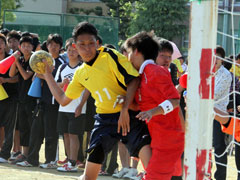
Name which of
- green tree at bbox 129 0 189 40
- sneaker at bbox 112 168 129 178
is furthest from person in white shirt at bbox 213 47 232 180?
Result: green tree at bbox 129 0 189 40

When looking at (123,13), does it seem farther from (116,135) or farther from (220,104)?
(116,135)

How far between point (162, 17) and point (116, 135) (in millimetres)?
29338

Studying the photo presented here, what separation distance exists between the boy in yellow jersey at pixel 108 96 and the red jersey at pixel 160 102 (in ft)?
0.33

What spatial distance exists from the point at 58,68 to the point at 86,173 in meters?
3.88

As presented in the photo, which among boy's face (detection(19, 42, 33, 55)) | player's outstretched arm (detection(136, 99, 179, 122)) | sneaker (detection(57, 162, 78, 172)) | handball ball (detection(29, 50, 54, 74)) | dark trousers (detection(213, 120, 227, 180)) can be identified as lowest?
sneaker (detection(57, 162, 78, 172))

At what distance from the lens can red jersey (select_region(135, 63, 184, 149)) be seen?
15.6 ft

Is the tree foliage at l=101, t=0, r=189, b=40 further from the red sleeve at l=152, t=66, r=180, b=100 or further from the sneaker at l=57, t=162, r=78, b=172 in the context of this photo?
the red sleeve at l=152, t=66, r=180, b=100

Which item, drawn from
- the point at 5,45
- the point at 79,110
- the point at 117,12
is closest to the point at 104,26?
the point at 5,45

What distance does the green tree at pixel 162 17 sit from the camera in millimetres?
33625

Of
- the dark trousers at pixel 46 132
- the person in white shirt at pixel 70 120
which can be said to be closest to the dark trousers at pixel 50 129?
the dark trousers at pixel 46 132

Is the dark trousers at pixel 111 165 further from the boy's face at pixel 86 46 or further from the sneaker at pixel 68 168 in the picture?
the boy's face at pixel 86 46

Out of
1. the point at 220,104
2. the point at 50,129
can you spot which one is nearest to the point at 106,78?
the point at 220,104

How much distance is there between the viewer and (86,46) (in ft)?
17.1

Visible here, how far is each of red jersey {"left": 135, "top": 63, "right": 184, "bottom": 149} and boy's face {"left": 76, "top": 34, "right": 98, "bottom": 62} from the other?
1.98ft
